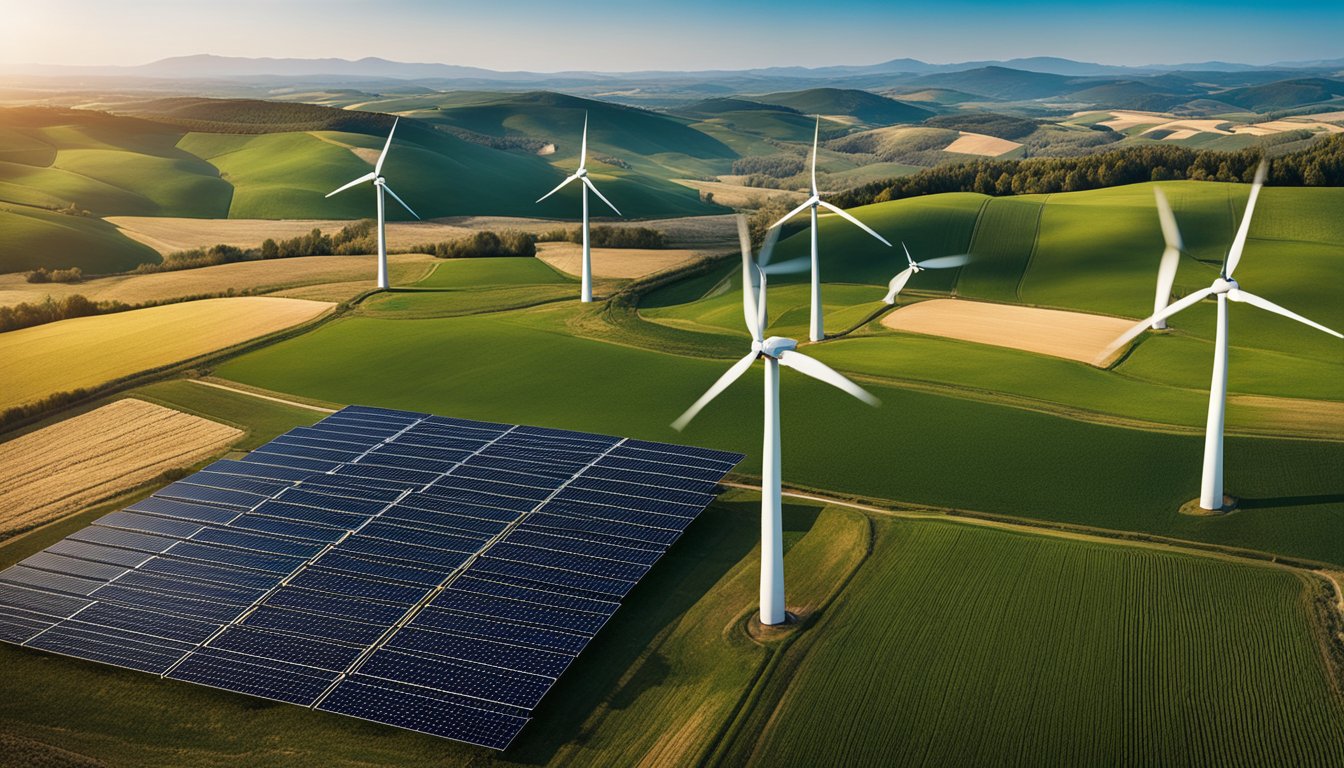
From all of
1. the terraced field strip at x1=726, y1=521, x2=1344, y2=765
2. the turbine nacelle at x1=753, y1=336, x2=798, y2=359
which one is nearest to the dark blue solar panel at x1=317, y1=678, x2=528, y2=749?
the terraced field strip at x1=726, y1=521, x2=1344, y2=765

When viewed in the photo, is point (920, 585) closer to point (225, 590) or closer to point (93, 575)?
point (225, 590)

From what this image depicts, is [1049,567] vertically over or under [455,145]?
under

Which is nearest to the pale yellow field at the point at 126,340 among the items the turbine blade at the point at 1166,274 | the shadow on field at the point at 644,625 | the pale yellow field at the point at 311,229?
the pale yellow field at the point at 311,229

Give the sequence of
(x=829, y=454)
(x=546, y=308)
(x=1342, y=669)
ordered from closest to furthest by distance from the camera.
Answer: (x=1342, y=669) < (x=829, y=454) < (x=546, y=308)

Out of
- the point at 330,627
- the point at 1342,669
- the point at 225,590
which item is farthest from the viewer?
the point at 225,590

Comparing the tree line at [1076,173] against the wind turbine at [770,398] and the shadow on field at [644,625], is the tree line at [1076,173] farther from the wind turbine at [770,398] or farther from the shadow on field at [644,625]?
the wind turbine at [770,398]

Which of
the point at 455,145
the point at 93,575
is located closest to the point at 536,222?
the point at 455,145
